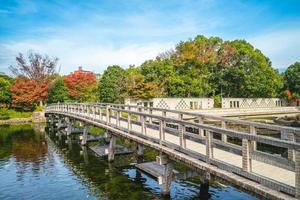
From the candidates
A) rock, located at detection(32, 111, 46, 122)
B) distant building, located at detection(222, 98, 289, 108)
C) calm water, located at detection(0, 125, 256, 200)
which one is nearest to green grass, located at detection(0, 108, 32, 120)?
rock, located at detection(32, 111, 46, 122)

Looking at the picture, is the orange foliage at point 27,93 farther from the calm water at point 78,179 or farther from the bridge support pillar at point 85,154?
the bridge support pillar at point 85,154

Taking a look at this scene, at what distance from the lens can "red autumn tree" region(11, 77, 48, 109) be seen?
175 feet

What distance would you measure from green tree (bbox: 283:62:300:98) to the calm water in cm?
3869

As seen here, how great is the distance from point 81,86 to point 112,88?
1140 cm

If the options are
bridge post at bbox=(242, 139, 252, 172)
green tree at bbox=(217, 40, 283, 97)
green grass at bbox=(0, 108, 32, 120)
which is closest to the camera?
bridge post at bbox=(242, 139, 252, 172)

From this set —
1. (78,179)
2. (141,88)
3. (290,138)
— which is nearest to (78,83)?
(141,88)

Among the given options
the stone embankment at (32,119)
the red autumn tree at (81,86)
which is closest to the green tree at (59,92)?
the red autumn tree at (81,86)

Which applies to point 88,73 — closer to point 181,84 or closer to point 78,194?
point 181,84

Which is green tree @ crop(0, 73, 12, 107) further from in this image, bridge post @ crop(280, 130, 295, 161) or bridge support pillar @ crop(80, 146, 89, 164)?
bridge post @ crop(280, 130, 295, 161)

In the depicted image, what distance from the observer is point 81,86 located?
57.8 m

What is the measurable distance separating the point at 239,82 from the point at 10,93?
126 ft

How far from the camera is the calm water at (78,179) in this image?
1359cm

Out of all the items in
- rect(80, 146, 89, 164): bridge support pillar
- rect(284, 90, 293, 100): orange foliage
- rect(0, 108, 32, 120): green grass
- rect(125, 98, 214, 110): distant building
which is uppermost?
rect(284, 90, 293, 100): orange foliage

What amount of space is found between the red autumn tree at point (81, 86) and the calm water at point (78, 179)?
33227mm
